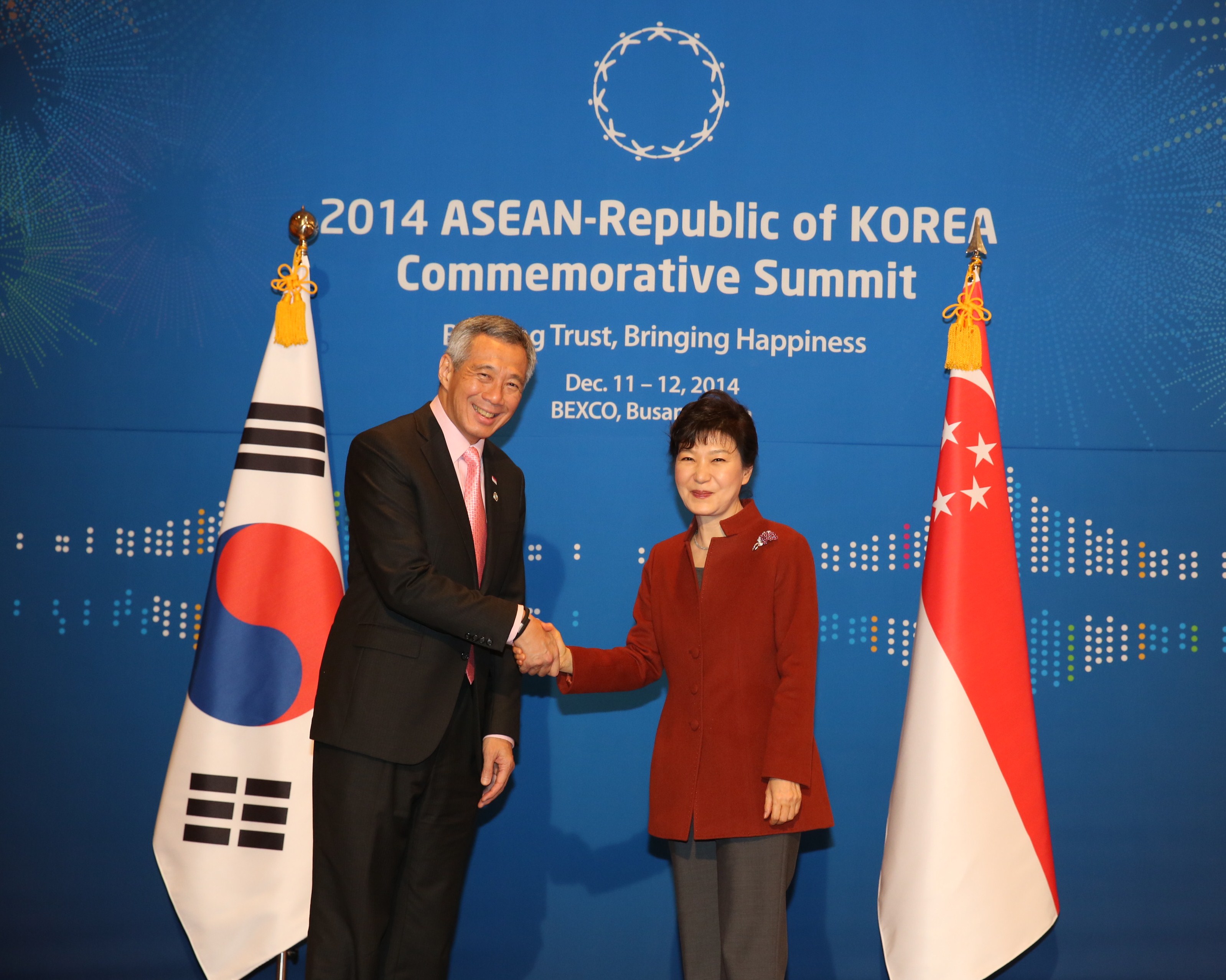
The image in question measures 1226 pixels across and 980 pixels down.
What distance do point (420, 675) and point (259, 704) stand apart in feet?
2.68

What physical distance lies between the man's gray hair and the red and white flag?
133 centimetres

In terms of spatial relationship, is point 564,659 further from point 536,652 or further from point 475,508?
point 475,508

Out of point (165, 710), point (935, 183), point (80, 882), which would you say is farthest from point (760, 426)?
point (80, 882)

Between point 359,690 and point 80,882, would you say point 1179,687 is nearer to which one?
point 359,690

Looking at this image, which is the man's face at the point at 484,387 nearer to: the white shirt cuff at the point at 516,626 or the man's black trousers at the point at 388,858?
the white shirt cuff at the point at 516,626

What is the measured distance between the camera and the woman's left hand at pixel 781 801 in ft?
6.63

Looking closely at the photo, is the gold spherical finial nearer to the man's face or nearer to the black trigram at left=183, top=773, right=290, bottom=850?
the man's face

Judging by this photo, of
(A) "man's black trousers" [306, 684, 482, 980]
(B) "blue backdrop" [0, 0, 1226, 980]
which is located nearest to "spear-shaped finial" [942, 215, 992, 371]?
(B) "blue backdrop" [0, 0, 1226, 980]

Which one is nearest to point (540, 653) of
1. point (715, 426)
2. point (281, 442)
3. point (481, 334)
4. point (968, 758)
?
point (715, 426)

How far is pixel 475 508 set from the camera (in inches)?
92.7

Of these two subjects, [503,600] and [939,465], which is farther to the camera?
[939,465]

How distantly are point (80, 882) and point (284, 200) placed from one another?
2.34 metres

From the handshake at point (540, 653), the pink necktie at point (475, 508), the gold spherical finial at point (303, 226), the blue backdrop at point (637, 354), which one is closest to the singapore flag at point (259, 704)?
the blue backdrop at point (637, 354)

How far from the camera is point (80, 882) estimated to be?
2.97 m
